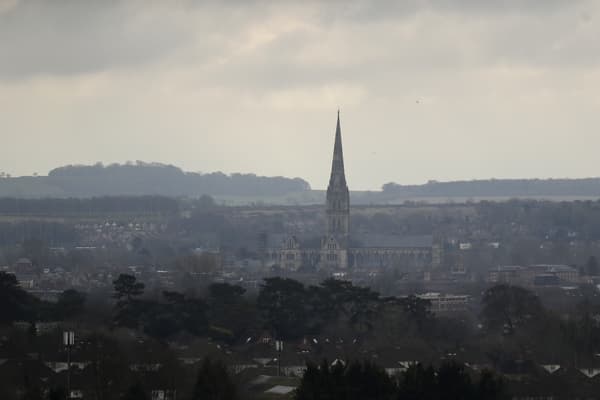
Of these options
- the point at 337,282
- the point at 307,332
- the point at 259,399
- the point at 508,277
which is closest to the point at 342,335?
the point at 307,332

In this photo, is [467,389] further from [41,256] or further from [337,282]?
[41,256]

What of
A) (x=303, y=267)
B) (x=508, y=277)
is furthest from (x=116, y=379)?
(x=303, y=267)

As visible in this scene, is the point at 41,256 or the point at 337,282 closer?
the point at 337,282

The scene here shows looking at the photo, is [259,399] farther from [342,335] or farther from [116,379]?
[342,335]

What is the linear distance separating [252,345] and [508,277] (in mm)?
76074

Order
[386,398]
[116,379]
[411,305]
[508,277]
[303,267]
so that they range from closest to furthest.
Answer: [386,398] < [116,379] < [411,305] < [508,277] < [303,267]

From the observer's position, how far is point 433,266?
636 ft

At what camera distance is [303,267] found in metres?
190

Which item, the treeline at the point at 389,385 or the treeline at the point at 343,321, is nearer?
the treeline at the point at 389,385

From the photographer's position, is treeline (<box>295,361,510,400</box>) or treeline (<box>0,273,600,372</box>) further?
treeline (<box>0,273,600,372</box>)

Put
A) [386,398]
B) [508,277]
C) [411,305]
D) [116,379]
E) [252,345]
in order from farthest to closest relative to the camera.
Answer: [508,277]
[411,305]
[252,345]
[116,379]
[386,398]

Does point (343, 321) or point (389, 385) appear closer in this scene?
point (389, 385)

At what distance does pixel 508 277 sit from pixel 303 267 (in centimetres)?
2901

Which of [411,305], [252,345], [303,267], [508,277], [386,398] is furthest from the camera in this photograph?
[303,267]
